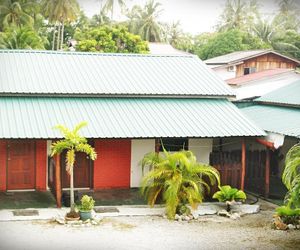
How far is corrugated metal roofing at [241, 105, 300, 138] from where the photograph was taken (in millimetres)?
13039

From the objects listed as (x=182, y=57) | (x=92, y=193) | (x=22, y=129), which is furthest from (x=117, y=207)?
(x=182, y=57)

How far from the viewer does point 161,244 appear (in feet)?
29.0

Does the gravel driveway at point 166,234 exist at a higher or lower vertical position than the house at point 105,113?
lower

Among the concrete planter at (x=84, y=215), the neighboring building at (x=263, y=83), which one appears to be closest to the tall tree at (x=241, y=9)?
the concrete planter at (x=84, y=215)

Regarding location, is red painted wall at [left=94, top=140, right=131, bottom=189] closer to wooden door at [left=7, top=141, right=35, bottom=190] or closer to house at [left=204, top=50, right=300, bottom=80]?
wooden door at [left=7, top=141, right=35, bottom=190]

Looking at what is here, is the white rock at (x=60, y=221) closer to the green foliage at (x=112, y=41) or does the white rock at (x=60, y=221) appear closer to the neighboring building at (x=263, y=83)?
the neighboring building at (x=263, y=83)

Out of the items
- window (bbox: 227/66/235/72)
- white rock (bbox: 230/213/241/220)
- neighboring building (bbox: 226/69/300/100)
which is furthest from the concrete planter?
Result: window (bbox: 227/66/235/72)

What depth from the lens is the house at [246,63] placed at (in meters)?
29.2

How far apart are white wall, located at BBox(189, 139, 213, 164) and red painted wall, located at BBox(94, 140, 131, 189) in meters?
1.87

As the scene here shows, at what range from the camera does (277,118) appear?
14805 mm

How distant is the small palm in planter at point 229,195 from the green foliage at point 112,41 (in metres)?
17.5

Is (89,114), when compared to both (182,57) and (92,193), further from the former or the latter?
(182,57)

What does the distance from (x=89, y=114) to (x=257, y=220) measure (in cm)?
485

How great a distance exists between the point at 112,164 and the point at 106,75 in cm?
262
